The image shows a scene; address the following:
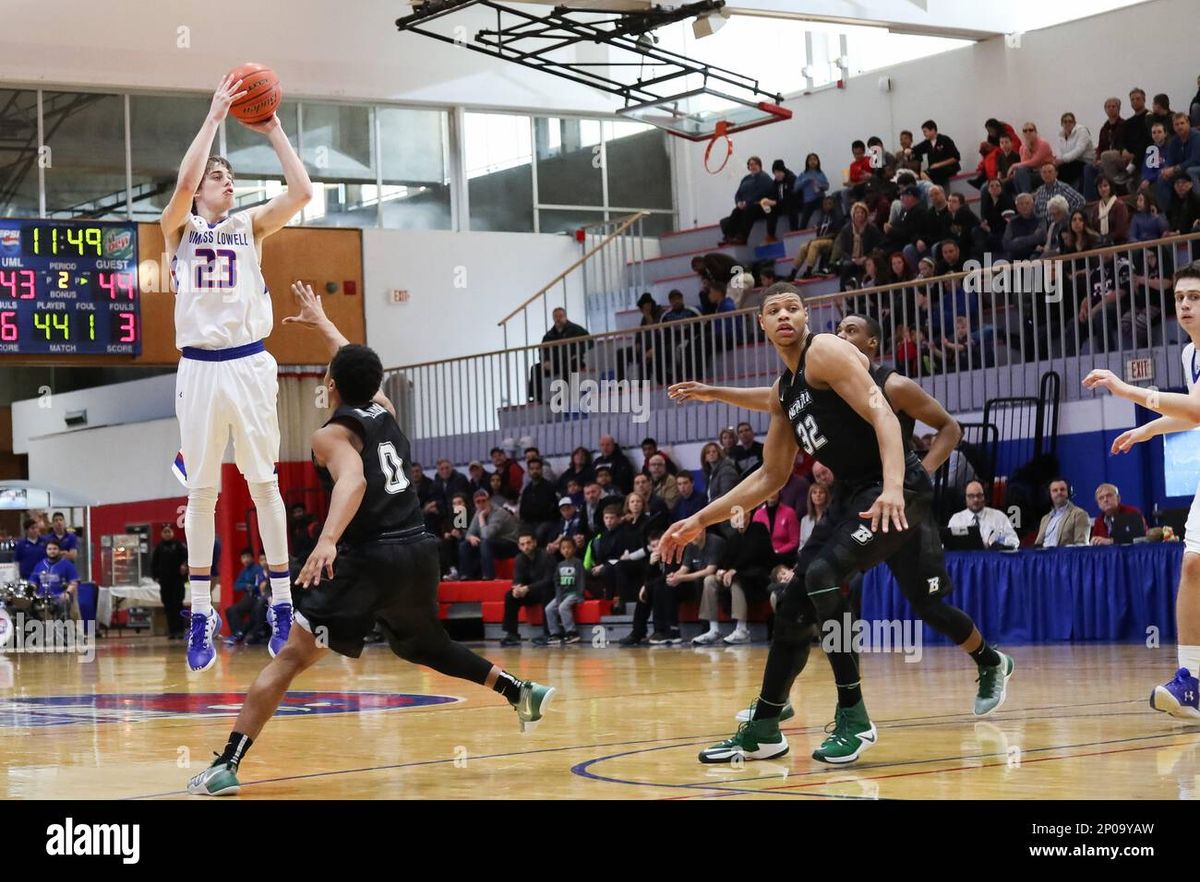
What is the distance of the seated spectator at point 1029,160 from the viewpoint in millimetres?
20062

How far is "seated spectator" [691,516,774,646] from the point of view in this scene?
659 inches

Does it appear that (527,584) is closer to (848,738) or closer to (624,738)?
(624,738)

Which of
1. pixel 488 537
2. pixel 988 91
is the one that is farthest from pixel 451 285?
pixel 988 91

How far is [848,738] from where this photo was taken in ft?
20.6

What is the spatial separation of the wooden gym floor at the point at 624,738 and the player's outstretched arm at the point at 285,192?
2604mm

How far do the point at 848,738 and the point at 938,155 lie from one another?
17.7 m

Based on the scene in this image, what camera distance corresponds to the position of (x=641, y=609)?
1775cm

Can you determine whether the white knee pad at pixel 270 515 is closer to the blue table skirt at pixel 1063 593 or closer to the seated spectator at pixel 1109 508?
the blue table skirt at pixel 1063 593

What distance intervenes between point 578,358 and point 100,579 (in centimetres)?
1148

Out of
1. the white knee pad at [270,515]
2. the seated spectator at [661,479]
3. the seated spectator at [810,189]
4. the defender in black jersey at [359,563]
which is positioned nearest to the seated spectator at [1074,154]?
the seated spectator at [810,189]


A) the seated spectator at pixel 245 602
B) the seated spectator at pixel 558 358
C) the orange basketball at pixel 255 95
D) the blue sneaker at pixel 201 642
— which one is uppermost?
the orange basketball at pixel 255 95
